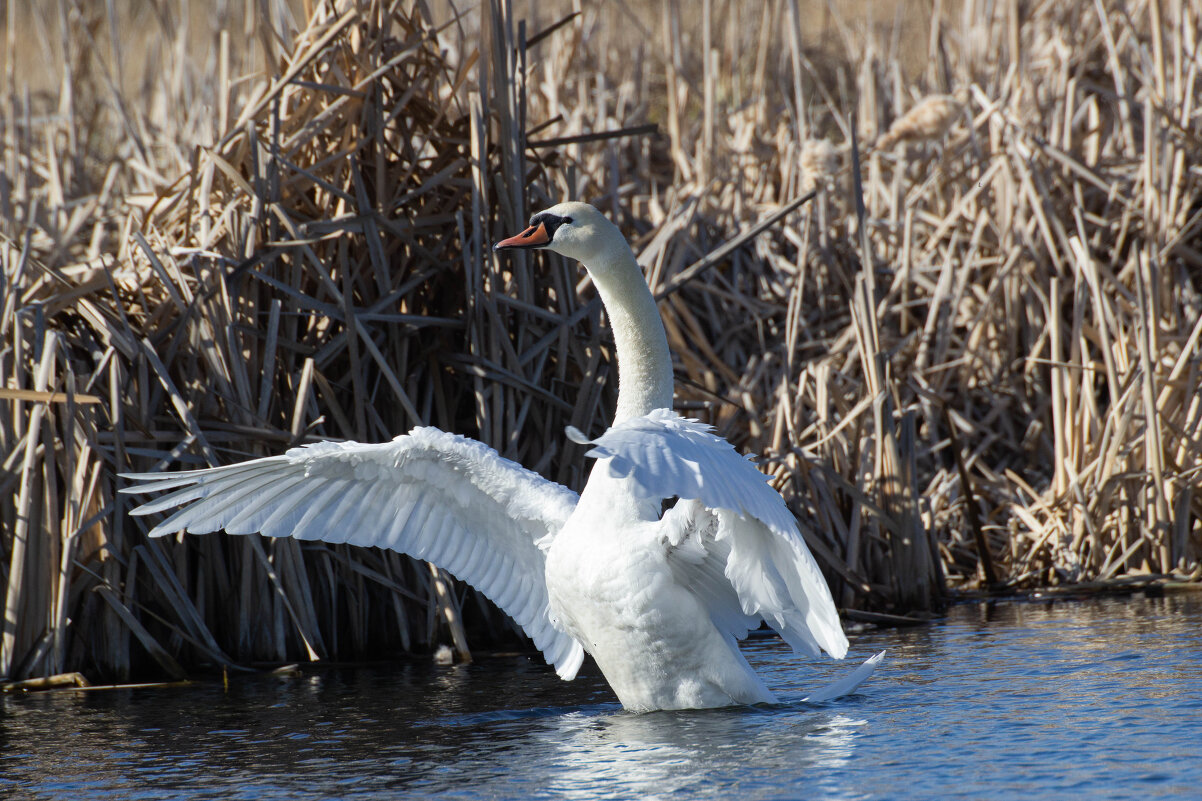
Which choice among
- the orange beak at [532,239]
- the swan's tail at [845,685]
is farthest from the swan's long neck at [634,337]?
the swan's tail at [845,685]

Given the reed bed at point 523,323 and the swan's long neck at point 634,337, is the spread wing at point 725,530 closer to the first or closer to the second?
the swan's long neck at point 634,337

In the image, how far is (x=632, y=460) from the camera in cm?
331

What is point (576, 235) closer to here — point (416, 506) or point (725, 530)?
point (416, 506)

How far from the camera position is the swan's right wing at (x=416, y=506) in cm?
475

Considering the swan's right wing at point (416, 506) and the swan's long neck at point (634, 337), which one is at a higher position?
the swan's long neck at point (634, 337)

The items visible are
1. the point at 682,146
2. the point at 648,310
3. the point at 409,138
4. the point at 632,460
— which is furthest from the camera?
the point at 682,146

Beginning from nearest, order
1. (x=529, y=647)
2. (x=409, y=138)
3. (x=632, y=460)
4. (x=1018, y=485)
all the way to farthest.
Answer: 1. (x=632, y=460)
2. (x=529, y=647)
3. (x=409, y=138)
4. (x=1018, y=485)

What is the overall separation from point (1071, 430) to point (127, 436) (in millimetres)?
4484

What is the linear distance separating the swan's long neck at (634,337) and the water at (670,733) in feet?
3.47

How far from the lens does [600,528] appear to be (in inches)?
175

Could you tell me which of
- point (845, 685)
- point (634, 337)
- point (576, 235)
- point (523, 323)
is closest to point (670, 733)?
point (845, 685)

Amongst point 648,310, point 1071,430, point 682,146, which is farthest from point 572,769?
point 682,146

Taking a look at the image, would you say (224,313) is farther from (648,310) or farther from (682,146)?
(682,146)

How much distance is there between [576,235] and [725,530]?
4.55 feet
